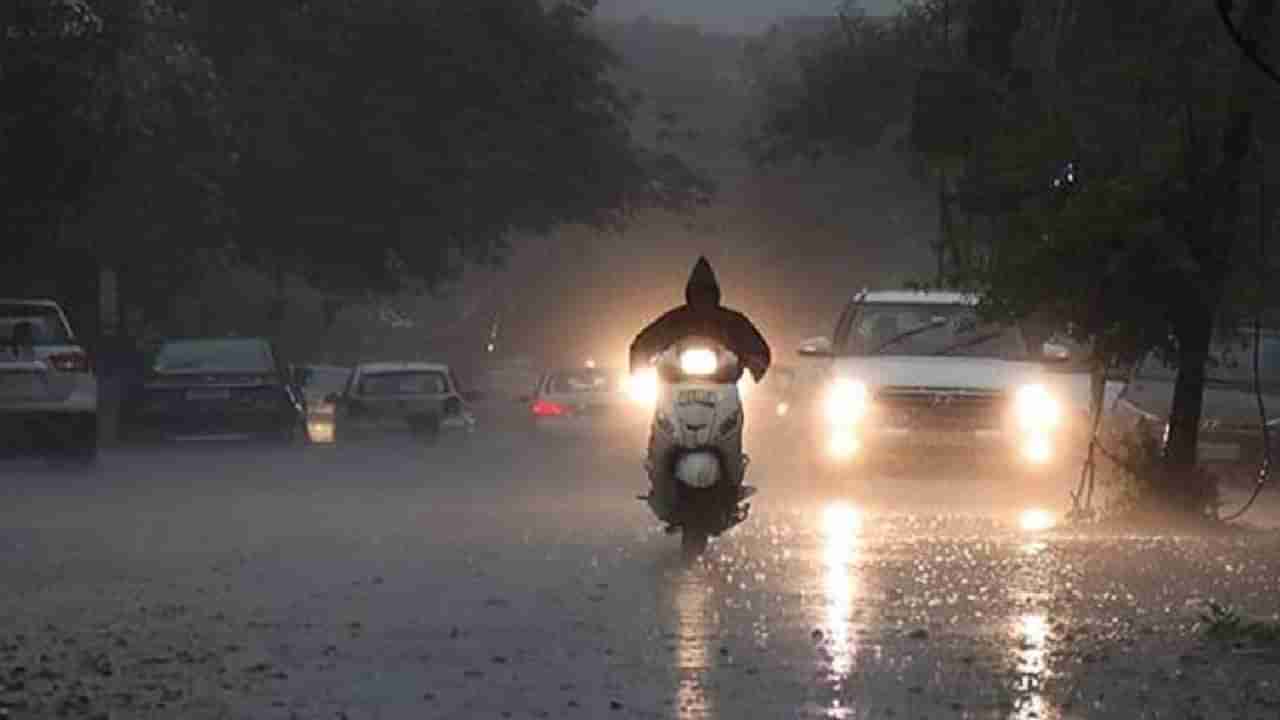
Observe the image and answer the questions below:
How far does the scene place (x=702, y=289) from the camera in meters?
18.3

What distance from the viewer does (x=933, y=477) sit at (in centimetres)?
2775

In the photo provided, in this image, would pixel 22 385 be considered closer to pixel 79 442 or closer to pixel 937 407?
pixel 79 442

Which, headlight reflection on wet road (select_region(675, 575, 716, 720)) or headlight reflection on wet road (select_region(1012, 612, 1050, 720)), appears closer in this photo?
headlight reflection on wet road (select_region(1012, 612, 1050, 720))

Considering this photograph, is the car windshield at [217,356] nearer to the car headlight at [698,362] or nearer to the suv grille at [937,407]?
the suv grille at [937,407]

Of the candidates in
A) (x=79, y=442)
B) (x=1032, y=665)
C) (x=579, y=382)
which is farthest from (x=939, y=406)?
(x=579, y=382)

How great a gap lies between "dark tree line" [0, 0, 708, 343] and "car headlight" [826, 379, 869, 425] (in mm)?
→ 16465

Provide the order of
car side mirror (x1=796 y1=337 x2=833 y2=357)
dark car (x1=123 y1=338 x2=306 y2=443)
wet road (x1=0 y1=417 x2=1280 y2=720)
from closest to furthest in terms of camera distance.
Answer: wet road (x1=0 y1=417 x2=1280 y2=720)
car side mirror (x1=796 y1=337 x2=833 y2=357)
dark car (x1=123 y1=338 x2=306 y2=443)

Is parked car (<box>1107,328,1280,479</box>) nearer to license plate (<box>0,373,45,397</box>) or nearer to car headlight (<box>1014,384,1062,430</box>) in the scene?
car headlight (<box>1014,384,1062,430</box>)

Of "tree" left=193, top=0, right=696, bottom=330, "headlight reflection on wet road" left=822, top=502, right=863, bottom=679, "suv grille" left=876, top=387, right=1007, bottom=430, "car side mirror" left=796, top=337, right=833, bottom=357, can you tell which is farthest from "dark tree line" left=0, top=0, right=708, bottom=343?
"headlight reflection on wet road" left=822, top=502, right=863, bottom=679

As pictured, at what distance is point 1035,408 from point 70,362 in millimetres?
11285

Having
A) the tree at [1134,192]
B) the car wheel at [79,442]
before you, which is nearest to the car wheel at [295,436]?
the car wheel at [79,442]

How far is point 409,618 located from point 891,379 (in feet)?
44.3

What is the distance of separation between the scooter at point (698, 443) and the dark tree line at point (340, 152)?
2379 centimetres

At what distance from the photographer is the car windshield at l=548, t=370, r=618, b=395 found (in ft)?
176
